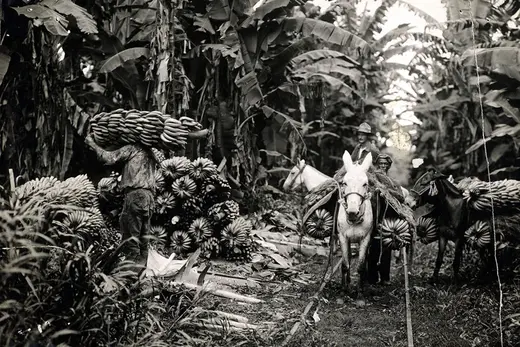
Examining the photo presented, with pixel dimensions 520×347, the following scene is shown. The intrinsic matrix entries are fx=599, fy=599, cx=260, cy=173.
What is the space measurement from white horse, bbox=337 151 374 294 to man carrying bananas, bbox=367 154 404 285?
0.78 ft

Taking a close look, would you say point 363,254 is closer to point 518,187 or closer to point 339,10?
point 518,187

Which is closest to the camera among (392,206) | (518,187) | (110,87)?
(392,206)

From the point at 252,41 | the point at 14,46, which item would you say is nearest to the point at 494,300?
the point at 252,41

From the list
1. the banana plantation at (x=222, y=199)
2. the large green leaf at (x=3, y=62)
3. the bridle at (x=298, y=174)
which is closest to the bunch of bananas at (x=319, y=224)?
the banana plantation at (x=222, y=199)

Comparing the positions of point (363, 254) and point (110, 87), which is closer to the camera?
point (363, 254)

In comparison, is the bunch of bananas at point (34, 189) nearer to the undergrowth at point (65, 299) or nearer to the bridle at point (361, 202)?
the undergrowth at point (65, 299)

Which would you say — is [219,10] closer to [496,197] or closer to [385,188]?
[385,188]

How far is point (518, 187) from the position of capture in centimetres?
838

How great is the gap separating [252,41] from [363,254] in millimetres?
5462

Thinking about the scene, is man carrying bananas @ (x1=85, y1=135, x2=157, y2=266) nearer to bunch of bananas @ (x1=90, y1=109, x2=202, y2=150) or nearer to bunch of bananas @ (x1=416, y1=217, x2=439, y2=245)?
bunch of bananas @ (x1=90, y1=109, x2=202, y2=150)

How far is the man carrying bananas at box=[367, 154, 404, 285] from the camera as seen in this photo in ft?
26.3

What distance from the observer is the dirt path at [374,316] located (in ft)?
18.9

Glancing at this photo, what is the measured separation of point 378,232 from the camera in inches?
318

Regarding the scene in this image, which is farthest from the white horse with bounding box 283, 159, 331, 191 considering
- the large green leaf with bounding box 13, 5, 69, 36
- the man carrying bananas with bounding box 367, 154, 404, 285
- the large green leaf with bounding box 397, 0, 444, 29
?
the large green leaf with bounding box 397, 0, 444, 29
